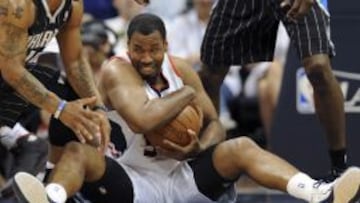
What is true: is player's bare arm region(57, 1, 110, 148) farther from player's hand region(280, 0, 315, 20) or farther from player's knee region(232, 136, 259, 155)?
player's hand region(280, 0, 315, 20)

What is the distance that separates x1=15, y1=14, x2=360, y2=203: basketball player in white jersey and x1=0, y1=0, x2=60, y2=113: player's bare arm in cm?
29

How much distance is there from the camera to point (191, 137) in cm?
559

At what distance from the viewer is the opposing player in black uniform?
16.9 feet

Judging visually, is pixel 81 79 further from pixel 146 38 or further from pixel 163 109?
pixel 163 109

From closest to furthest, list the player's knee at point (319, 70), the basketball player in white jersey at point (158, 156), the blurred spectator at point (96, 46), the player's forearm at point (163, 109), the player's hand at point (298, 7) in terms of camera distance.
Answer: the basketball player in white jersey at point (158, 156) → the player's forearm at point (163, 109) → the player's hand at point (298, 7) → the player's knee at point (319, 70) → the blurred spectator at point (96, 46)

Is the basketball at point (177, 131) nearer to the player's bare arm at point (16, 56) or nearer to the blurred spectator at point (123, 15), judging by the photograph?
the player's bare arm at point (16, 56)

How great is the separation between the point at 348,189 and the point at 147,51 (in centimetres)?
129

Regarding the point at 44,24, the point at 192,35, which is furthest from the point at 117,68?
the point at 192,35

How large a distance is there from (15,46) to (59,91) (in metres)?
0.76

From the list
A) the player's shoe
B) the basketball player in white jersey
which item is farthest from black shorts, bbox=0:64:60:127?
the player's shoe

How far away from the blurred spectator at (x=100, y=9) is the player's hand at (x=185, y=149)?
170 inches

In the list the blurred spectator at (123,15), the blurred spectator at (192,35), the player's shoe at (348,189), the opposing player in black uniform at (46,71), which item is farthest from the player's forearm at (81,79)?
the blurred spectator at (123,15)

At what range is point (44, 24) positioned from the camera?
17.9ft

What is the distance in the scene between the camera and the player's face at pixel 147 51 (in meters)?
5.74
